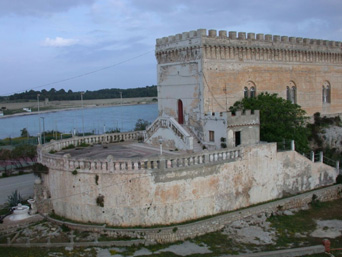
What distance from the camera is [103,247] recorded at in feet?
56.2

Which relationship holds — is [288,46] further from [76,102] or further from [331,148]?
[76,102]

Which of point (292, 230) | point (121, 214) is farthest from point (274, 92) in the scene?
point (121, 214)

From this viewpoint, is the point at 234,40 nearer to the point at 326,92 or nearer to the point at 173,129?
the point at 173,129

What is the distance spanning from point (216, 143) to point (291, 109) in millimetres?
6357

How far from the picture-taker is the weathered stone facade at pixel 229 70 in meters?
25.6

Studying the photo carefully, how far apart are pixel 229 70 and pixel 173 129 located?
6.36 meters

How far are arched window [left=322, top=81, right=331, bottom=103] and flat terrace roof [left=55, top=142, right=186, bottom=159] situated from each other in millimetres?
19011

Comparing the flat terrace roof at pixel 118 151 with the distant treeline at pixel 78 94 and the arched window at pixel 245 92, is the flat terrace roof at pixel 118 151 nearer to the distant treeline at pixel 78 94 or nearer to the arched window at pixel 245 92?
the arched window at pixel 245 92

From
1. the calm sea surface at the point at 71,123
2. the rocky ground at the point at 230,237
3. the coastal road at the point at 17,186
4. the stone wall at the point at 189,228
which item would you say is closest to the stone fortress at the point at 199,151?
the stone wall at the point at 189,228

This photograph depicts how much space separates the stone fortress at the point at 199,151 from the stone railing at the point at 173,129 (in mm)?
74

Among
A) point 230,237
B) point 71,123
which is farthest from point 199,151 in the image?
point 71,123

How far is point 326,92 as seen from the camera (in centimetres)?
3591

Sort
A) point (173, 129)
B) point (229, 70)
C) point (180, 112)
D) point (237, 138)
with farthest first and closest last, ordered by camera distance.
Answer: point (180, 112)
point (229, 70)
point (173, 129)
point (237, 138)

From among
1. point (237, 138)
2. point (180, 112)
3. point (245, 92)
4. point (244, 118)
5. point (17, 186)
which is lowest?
point (17, 186)
